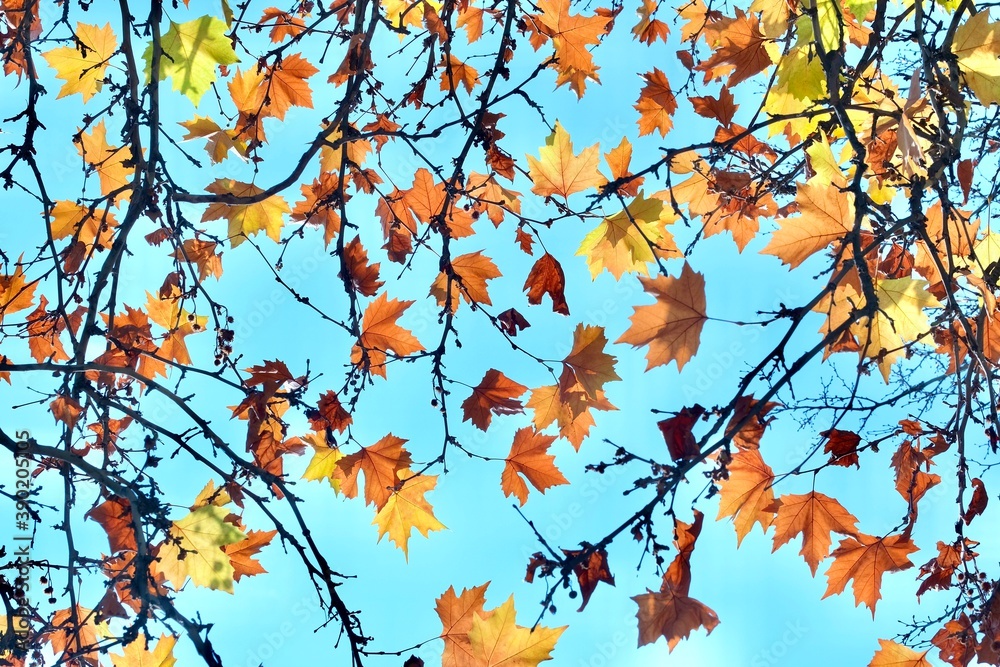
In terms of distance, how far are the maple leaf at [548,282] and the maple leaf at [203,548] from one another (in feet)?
4.12

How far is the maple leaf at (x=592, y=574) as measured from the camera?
1.87 m

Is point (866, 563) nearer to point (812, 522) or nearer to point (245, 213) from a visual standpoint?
point (812, 522)

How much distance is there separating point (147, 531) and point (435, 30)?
1.90 meters

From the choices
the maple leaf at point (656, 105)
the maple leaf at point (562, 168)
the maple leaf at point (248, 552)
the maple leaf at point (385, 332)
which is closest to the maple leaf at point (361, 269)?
the maple leaf at point (385, 332)

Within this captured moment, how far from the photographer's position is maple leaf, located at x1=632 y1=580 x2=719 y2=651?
1972 mm

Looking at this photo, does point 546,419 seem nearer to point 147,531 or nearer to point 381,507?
point 381,507

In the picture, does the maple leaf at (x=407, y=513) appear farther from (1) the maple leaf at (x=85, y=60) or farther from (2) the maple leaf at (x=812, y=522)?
(1) the maple leaf at (x=85, y=60)

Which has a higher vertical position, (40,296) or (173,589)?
(40,296)

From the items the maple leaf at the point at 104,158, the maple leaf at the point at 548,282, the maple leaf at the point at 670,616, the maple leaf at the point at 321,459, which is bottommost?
the maple leaf at the point at 670,616

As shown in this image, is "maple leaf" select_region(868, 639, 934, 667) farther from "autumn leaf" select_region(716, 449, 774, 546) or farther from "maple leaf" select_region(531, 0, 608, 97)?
"maple leaf" select_region(531, 0, 608, 97)

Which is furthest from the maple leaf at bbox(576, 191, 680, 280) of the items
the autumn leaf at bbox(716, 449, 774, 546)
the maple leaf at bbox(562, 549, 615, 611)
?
the maple leaf at bbox(562, 549, 615, 611)

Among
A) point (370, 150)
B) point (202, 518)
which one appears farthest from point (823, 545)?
point (370, 150)

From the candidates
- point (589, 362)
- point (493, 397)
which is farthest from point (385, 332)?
point (589, 362)

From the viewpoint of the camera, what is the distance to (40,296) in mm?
2844
